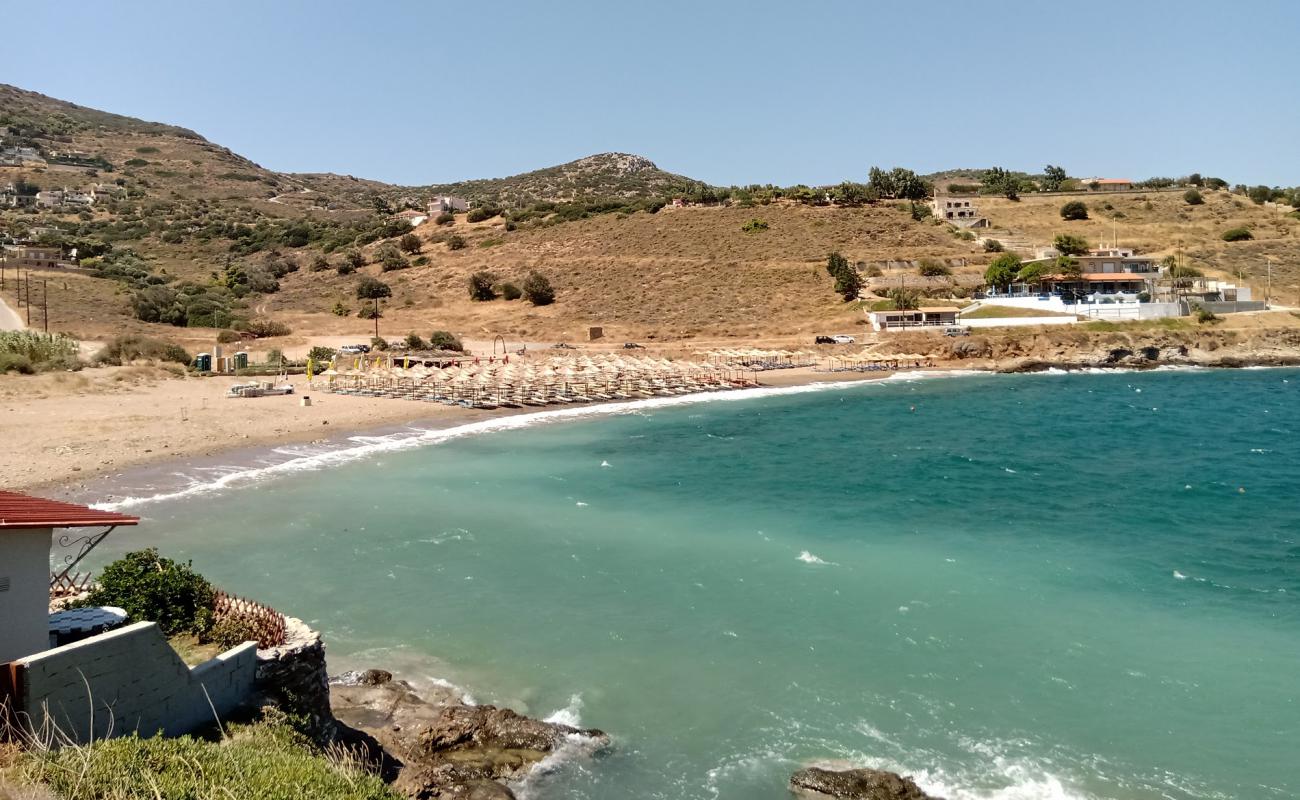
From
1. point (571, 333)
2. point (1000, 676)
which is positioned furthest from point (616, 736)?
point (571, 333)

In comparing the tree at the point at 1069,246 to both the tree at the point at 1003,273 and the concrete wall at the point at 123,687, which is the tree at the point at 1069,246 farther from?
the concrete wall at the point at 123,687

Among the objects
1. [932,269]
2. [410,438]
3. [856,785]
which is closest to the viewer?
[856,785]

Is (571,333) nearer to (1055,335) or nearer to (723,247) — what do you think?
(723,247)

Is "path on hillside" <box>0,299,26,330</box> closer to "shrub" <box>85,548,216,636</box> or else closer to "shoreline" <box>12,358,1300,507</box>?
"shoreline" <box>12,358,1300,507</box>

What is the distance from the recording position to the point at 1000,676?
42.1 ft

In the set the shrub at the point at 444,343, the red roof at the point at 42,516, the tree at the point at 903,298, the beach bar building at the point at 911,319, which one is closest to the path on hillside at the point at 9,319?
the shrub at the point at 444,343

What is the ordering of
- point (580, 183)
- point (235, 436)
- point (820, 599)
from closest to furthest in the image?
point (820, 599)
point (235, 436)
point (580, 183)

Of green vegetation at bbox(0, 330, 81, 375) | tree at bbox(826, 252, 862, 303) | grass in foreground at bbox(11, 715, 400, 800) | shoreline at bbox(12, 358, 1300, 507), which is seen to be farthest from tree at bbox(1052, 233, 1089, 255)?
grass in foreground at bbox(11, 715, 400, 800)

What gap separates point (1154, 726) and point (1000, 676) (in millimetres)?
2078

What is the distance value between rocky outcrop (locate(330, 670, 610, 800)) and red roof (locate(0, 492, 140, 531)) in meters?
3.90

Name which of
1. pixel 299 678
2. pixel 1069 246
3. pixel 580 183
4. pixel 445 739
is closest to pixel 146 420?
pixel 299 678

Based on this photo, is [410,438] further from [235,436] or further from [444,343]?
[444,343]

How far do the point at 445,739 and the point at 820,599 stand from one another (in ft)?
26.4

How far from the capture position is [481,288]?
244ft
